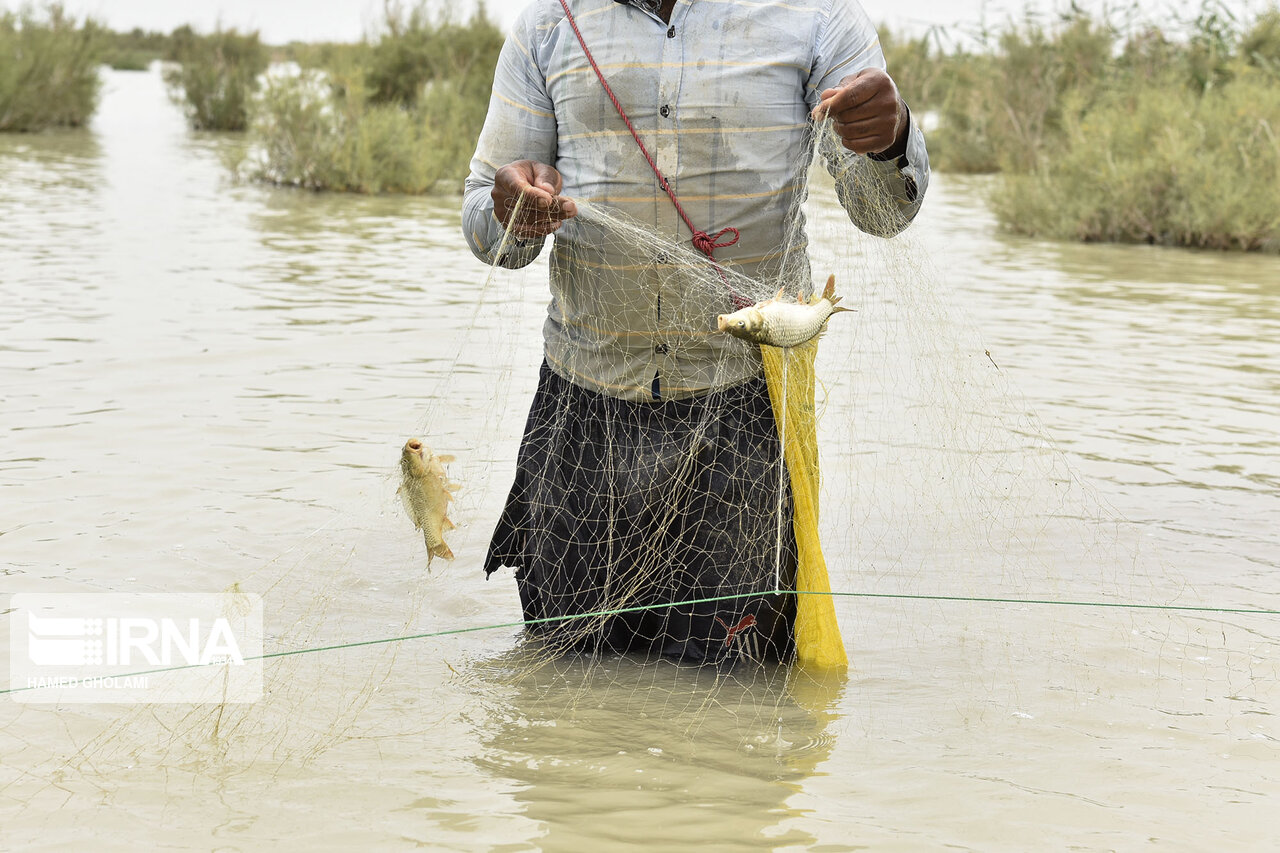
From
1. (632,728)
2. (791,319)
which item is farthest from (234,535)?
(791,319)

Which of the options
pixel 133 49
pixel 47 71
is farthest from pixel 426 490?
pixel 133 49

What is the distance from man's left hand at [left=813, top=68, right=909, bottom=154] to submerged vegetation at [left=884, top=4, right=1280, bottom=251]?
422 inches

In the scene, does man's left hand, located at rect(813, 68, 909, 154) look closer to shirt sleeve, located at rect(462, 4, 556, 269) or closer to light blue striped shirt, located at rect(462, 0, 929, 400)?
light blue striped shirt, located at rect(462, 0, 929, 400)

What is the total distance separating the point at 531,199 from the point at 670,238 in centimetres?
43

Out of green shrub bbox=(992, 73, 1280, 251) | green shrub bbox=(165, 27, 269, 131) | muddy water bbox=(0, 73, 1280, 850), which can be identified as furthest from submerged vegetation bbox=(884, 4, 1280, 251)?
green shrub bbox=(165, 27, 269, 131)

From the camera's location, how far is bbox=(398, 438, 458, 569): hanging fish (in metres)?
3.09

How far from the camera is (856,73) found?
2.95 metres

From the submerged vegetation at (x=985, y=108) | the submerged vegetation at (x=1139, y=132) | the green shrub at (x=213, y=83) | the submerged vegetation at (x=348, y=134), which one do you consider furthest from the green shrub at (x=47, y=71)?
the submerged vegetation at (x=1139, y=132)

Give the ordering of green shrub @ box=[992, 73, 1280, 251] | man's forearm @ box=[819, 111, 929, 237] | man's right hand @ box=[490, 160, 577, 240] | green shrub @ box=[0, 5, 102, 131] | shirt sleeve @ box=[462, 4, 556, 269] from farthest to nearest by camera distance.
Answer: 1. green shrub @ box=[0, 5, 102, 131]
2. green shrub @ box=[992, 73, 1280, 251]
3. shirt sleeve @ box=[462, 4, 556, 269]
4. man's forearm @ box=[819, 111, 929, 237]
5. man's right hand @ box=[490, 160, 577, 240]

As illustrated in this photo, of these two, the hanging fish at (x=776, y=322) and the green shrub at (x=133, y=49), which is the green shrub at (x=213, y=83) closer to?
the green shrub at (x=133, y=49)

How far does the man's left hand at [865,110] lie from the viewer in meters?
2.81

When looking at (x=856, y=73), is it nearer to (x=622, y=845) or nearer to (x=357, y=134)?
(x=622, y=845)

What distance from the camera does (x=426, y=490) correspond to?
3.15 metres

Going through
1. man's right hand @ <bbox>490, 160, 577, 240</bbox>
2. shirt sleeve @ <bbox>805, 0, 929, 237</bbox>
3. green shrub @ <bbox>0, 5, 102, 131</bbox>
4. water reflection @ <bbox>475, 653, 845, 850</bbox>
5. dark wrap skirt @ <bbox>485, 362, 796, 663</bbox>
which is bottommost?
water reflection @ <bbox>475, 653, 845, 850</bbox>
